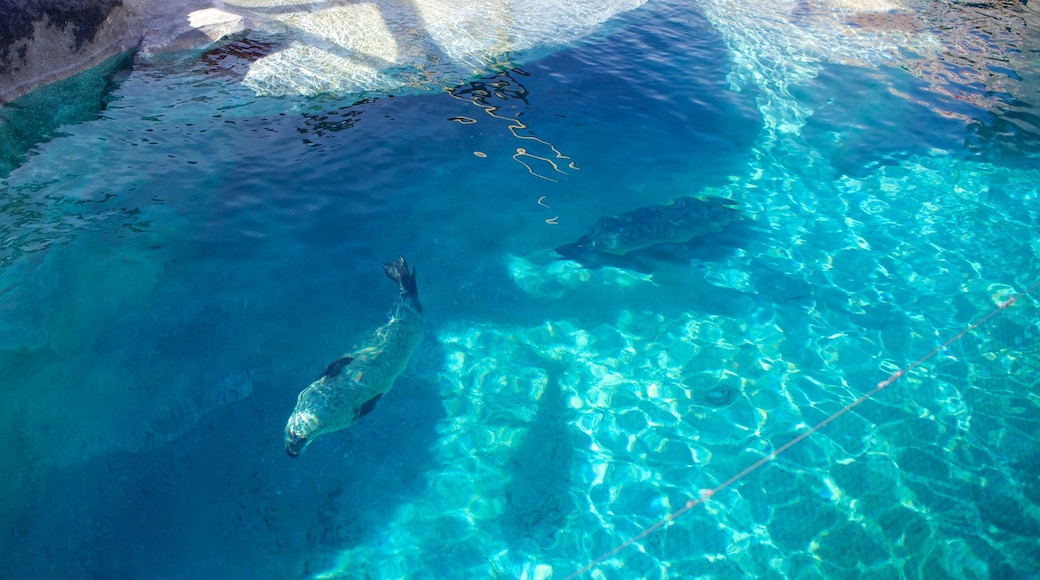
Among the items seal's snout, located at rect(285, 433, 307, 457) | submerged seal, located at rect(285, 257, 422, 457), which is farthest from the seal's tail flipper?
seal's snout, located at rect(285, 433, 307, 457)

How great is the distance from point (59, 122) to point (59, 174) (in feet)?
4.77

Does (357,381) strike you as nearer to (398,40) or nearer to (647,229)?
(647,229)

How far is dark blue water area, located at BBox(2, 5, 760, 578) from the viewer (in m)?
4.45

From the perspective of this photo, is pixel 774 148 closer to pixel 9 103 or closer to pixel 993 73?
pixel 993 73

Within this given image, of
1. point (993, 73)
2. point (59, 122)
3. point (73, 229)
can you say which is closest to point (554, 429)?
point (73, 229)

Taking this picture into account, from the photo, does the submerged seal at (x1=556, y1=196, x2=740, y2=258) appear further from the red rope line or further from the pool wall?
the pool wall

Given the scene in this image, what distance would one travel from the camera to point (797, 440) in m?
5.00

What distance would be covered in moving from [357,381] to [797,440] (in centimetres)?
380

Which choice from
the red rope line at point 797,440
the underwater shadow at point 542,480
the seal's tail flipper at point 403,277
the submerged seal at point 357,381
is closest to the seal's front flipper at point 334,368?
the submerged seal at point 357,381

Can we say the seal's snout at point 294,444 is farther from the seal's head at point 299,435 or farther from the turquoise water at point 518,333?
the turquoise water at point 518,333

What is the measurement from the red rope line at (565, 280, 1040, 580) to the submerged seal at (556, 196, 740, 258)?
8.30 ft

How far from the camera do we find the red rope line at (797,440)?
434 centimetres

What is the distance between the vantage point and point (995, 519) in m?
4.42

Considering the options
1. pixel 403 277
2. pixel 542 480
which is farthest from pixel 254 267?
pixel 542 480
